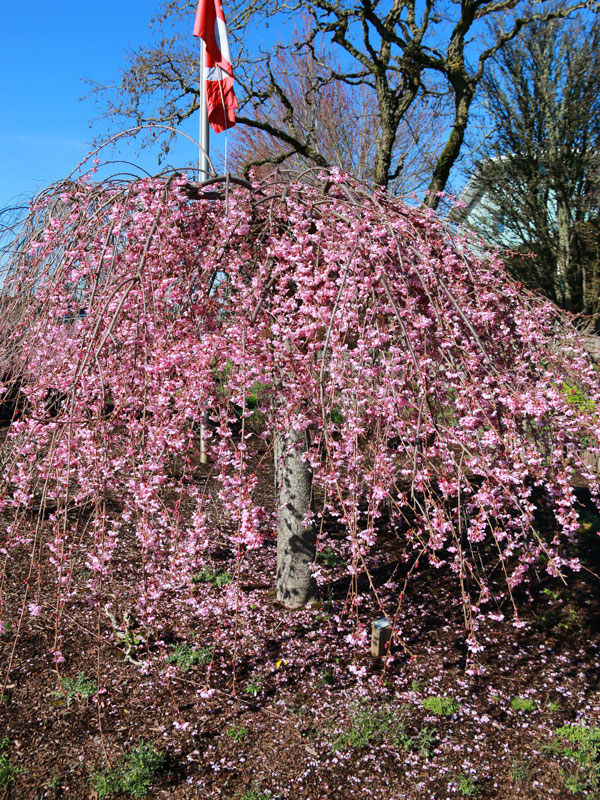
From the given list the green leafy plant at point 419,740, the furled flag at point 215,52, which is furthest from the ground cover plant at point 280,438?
the furled flag at point 215,52

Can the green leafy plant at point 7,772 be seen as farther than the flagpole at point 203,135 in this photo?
No

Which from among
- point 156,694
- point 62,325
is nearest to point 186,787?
point 156,694

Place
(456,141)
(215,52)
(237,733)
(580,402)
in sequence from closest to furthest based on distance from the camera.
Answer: (237,733), (580,402), (215,52), (456,141)

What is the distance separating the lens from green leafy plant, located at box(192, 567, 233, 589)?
4020 mm

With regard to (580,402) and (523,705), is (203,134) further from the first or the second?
(523,705)

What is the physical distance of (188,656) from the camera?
10.6 ft

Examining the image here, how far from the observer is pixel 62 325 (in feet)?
8.80

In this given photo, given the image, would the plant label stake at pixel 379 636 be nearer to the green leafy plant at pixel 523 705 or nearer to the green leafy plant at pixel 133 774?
the green leafy plant at pixel 523 705

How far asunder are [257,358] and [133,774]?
67.8 inches

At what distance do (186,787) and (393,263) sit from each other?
7.43 feet

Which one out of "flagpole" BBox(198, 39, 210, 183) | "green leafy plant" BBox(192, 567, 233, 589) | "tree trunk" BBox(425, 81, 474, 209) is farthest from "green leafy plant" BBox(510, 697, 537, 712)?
"tree trunk" BBox(425, 81, 474, 209)

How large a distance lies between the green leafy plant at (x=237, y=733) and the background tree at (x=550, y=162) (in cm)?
857

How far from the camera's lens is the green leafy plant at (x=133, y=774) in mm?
2414

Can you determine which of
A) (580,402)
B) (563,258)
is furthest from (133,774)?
(563,258)
